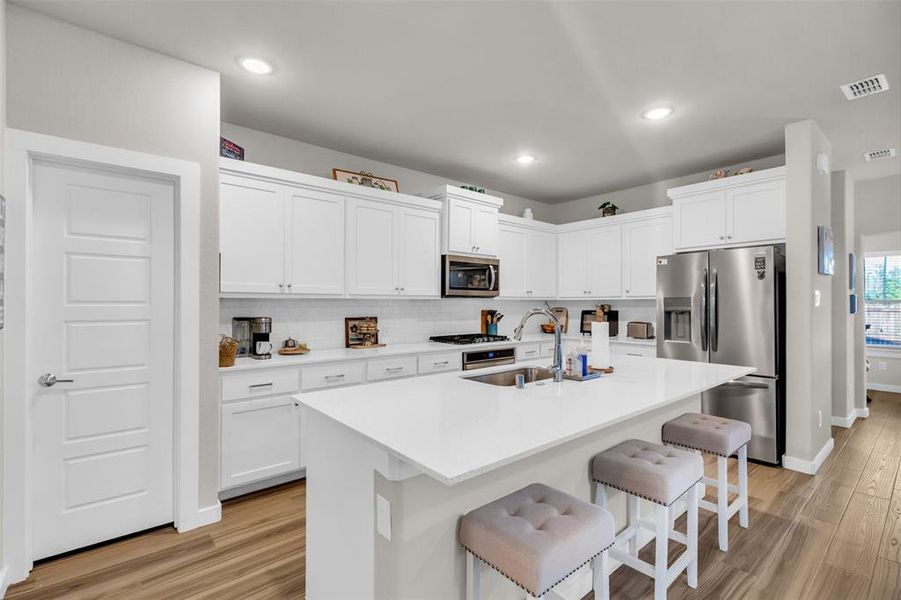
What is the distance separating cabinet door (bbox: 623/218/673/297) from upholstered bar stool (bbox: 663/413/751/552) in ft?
7.81

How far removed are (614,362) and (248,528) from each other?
8.01 ft

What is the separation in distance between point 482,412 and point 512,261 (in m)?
3.65

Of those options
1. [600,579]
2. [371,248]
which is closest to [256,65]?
[371,248]

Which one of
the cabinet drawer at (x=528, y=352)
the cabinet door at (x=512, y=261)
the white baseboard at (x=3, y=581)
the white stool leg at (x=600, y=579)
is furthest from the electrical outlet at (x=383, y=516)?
the cabinet door at (x=512, y=261)

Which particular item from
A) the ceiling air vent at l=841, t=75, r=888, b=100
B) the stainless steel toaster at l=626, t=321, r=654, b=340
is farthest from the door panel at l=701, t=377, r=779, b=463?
the ceiling air vent at l=841, t=75, r=888, b=100

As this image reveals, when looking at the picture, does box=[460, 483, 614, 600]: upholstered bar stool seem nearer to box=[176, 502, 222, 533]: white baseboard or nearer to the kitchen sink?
the kitchen sink

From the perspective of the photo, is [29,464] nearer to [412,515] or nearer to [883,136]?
[412,515]

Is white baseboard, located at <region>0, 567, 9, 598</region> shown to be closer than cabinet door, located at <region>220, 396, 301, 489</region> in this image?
Yes

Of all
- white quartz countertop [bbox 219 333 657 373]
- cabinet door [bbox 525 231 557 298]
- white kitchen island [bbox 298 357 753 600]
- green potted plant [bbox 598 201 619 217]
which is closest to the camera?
white kitchen island [bbox 298 357 753 600]

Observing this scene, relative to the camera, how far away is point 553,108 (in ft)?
10.3

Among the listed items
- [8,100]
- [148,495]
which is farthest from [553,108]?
[148,495]

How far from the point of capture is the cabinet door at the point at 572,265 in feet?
17.5

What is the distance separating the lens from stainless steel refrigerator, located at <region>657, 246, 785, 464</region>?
3463mm

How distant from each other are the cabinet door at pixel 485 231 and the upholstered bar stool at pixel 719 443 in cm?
262
